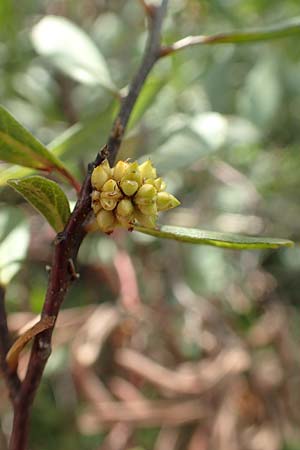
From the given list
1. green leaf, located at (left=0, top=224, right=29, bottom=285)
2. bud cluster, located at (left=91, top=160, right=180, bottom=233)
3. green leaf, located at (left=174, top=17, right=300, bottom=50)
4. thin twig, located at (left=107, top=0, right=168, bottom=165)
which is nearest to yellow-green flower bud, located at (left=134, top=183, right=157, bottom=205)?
bud cluster, located at (left=91, top=160, right=180, bottom=233)

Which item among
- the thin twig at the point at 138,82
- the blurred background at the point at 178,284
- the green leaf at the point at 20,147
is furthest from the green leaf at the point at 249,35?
the blurred background at the point at 178,284

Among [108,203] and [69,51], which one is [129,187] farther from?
[69,51]

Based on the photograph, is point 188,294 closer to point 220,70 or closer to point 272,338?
point 272,338

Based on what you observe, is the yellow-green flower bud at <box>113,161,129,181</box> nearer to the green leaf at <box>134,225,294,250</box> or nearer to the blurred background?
the green leaf at <box>134,225,294,250</box>

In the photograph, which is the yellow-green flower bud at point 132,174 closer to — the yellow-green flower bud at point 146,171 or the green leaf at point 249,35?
the yellow-green flower bud at point 146,171

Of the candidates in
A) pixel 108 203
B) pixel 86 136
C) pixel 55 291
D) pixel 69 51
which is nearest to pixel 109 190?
pixel 108 203

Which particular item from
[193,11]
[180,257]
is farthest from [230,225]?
[193,11]
